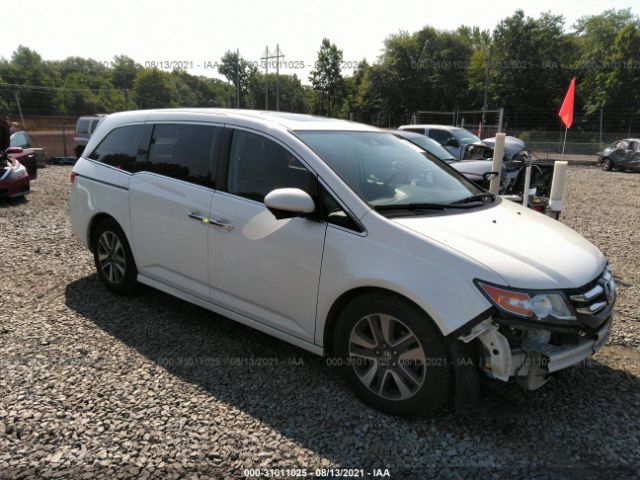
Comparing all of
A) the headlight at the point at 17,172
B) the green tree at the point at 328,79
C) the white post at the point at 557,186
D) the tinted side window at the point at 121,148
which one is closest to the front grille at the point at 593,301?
the white post at the point at 557,186

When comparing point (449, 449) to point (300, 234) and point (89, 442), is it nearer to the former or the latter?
point (300, 234)

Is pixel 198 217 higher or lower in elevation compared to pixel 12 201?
higher

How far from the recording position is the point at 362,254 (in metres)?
2.82

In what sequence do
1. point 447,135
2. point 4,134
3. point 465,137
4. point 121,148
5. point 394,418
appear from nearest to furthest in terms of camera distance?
point 394,418
point 121,148
point 4,134
point 447,135
point 465,137

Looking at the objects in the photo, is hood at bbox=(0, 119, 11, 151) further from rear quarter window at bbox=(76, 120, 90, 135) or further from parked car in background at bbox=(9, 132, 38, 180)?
rear quarter window at bbox=(76, 120, 90, 135)

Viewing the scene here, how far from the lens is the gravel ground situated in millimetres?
2543

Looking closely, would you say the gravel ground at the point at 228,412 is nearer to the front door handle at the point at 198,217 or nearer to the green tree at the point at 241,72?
the front door handle at the point at 198,217

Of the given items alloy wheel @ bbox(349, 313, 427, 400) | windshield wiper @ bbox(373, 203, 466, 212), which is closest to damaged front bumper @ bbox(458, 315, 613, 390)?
alloy wheel @ bbox(349, 313, 427, 400)

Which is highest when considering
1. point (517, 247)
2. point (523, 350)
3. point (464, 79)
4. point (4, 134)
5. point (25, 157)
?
point (464, 79)

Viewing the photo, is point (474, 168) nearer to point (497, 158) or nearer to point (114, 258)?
point (497, 158)

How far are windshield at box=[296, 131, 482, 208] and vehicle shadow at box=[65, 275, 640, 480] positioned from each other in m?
1.33

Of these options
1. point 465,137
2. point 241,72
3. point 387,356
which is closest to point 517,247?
point 387,356

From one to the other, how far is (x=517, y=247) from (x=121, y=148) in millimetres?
3645

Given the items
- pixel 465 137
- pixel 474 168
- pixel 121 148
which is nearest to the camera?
pixel 121 148
